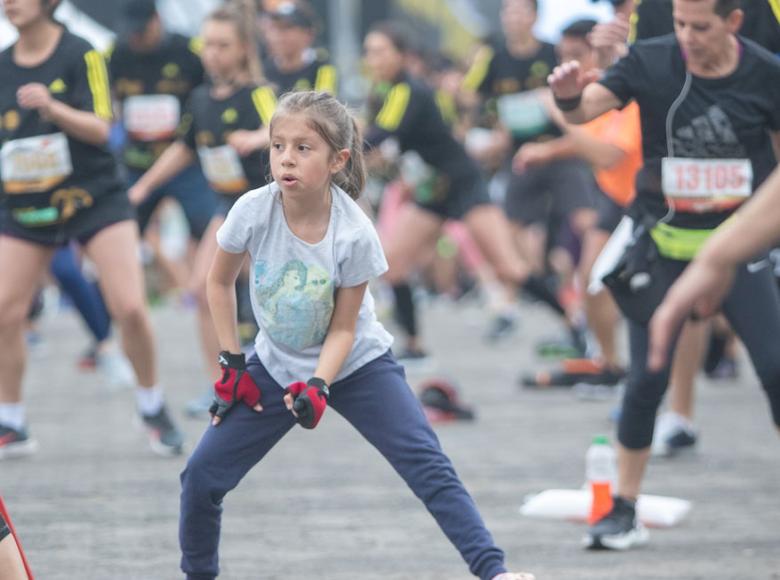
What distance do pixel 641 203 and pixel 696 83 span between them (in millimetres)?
541

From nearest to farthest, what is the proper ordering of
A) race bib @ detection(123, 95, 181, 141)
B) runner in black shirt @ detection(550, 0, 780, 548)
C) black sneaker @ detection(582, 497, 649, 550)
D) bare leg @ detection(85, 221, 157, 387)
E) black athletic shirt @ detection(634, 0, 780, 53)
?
runner in black shirt @ detection(550, 0, 780, 548), black sneaker @ detection(582, 497, 649, 550), black athletic shirt @ detection(634, 0, 780, 53), bare leg @ detection(85, 221, 157, 387), race bib @ detection(123, 95, 181, 141)

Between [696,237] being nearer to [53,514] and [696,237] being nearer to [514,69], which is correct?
[53,514]

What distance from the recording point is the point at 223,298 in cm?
439

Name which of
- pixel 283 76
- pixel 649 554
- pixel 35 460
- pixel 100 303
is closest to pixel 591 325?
pixel 283 76

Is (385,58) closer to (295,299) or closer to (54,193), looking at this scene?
(54,193)

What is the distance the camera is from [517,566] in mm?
5090

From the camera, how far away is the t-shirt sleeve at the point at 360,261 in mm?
4312

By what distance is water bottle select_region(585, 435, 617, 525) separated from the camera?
5508 millimetres

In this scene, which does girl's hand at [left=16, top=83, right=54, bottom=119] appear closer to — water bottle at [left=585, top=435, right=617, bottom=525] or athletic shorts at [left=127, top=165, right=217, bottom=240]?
water bottle at [left=585, top=435, right=617, bottom=525]

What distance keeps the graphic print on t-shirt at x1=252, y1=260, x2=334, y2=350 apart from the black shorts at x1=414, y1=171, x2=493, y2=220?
232 inches

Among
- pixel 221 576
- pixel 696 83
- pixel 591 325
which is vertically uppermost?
pixel 696 83

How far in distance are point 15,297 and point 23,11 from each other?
1241 millimetres

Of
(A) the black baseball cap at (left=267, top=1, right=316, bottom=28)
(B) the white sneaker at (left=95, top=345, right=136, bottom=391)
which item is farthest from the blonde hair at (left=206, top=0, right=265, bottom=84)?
(B) the white sneaker at (left=95, top=345, right=136, bottom=391)

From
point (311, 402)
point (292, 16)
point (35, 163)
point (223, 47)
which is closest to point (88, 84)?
point (35, 163)
